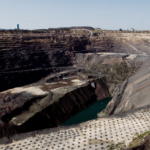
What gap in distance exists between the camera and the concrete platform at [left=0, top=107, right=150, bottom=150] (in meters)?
15.6

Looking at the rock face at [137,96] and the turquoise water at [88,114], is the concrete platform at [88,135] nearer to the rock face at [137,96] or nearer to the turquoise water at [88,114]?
the rock face at [137,96]

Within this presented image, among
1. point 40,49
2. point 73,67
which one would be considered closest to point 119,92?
point 73,67

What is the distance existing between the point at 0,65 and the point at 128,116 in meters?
36.2

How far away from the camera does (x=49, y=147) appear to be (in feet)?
51.5

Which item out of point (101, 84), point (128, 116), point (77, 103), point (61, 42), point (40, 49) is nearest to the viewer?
point (128, 116)

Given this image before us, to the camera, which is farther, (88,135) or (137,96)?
(137,96)

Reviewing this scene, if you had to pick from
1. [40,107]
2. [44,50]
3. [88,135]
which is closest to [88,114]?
[40,107]

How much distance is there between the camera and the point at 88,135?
16969 mm

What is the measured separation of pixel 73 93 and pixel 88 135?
1860cm

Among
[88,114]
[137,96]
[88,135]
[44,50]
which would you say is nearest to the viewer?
[88,135]

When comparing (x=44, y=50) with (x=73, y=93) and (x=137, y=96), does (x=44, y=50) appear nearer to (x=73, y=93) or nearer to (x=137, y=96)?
(x=73, y=93)

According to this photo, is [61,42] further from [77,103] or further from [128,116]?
[128,116]

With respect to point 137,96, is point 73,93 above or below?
below

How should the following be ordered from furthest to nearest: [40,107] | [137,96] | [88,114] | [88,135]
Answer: [88,114] → [137,96] → [40,107] → [88,135]
